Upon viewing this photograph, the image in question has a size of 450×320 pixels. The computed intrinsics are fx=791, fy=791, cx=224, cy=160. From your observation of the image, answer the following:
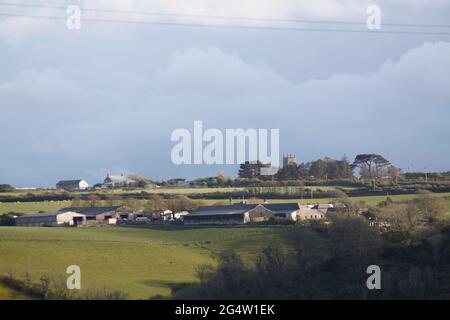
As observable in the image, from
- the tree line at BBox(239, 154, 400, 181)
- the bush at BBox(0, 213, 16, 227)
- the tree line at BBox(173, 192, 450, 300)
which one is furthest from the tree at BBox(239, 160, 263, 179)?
the tree line at BBox(173, 192, 450, 300)

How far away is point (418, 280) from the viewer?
25.8 m

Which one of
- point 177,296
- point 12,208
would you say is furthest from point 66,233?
point 177,296

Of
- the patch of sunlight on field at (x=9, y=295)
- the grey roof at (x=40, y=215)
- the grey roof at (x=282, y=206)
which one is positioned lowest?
the patch of sunlight on field at (x=9, y=295)

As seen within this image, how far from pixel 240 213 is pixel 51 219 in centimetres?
1281

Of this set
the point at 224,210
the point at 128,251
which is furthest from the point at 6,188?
the point at 128,251

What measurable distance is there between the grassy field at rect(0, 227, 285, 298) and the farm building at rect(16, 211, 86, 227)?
5527 millimetres

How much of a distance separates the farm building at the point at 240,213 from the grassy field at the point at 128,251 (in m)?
2.77

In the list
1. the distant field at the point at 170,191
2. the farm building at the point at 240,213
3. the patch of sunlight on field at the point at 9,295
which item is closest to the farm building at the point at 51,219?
the farm building at the point at 240,213

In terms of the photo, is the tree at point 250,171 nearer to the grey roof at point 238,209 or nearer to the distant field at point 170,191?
the distant field at point 170,191

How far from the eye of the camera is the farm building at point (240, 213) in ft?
155

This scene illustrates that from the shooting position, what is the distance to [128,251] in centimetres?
3506

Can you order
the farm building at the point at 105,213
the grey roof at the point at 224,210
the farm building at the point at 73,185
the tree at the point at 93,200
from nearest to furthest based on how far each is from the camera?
the grey roof at the point at 224,210 → the farm building at the point at 105,213 → the tree at the point at 93,200 → the farm building at the point at 73,185

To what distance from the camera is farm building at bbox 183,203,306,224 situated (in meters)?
47.2

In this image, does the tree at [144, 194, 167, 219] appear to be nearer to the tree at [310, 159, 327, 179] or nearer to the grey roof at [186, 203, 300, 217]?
the grey roof at [186, 203, 300, 217]
